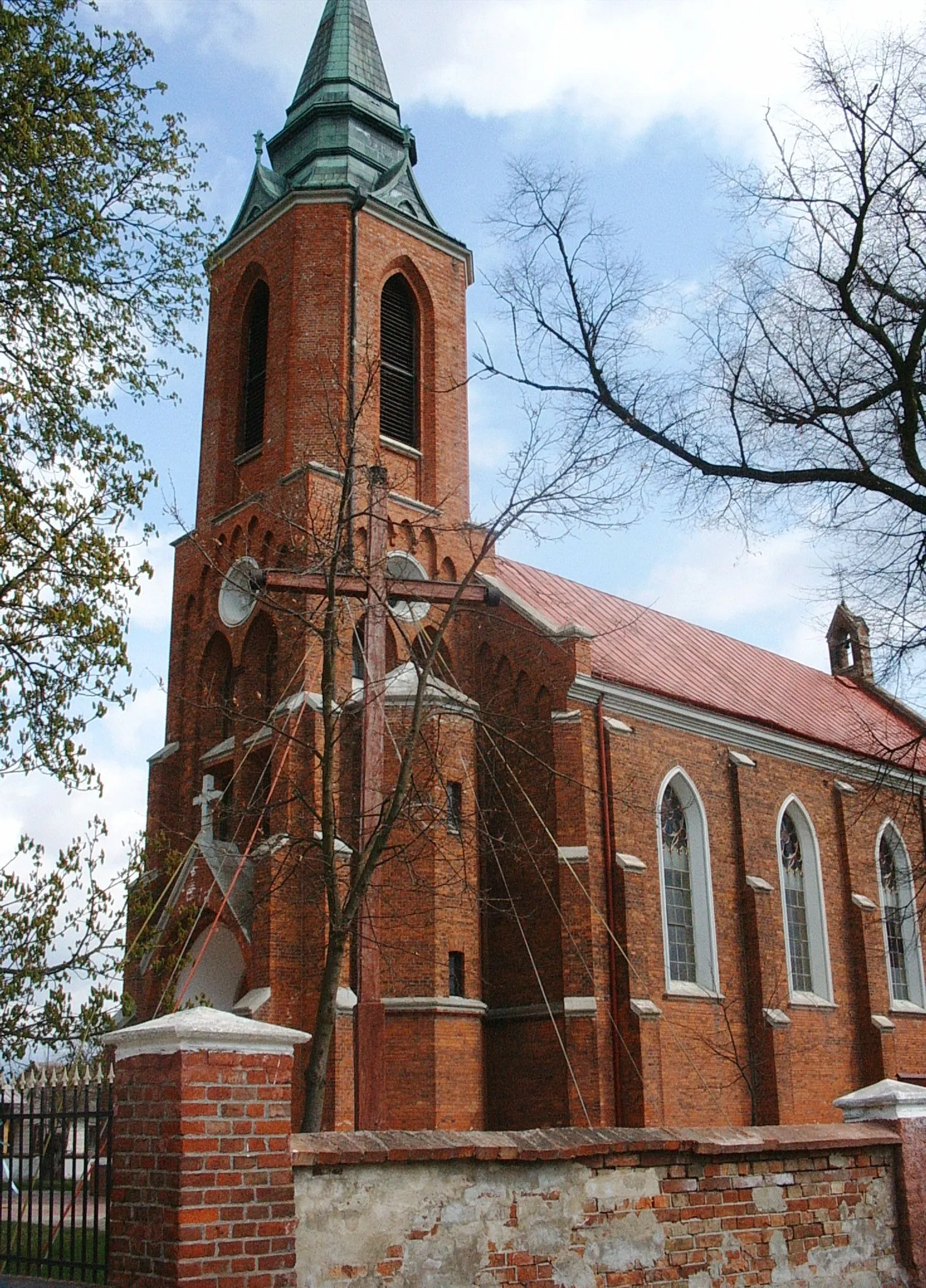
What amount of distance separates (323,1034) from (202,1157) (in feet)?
14.4

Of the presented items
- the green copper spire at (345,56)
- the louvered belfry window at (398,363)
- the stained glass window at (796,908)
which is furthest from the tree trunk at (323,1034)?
the green copper spire at (345,56)

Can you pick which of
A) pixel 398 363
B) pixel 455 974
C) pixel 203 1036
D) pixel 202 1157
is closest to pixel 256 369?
pixel 398 363

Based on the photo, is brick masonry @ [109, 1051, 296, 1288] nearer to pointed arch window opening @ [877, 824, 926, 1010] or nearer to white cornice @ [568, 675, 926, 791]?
white cornice @ [568, 675, 926, 791]

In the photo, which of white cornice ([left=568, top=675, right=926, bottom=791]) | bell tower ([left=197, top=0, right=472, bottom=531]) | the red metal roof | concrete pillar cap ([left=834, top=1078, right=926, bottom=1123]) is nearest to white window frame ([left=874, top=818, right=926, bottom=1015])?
white cornice ([left=568, top=675, right=926, bottom=791])

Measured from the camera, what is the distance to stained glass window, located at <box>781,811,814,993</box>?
23.0m

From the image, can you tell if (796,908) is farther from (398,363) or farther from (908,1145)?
(908,1145)

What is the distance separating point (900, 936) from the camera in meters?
25.9

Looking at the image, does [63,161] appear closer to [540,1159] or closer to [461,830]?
[540,1159]

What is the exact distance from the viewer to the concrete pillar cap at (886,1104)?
9.32 metres

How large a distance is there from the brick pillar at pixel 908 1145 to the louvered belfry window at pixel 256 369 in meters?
15.3

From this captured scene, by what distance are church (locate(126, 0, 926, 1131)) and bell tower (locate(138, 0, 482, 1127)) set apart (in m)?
0.06

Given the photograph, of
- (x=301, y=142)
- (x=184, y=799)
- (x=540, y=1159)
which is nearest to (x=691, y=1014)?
(x=184, y=799)

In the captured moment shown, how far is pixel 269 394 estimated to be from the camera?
840 inches

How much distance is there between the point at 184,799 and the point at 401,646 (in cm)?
442
